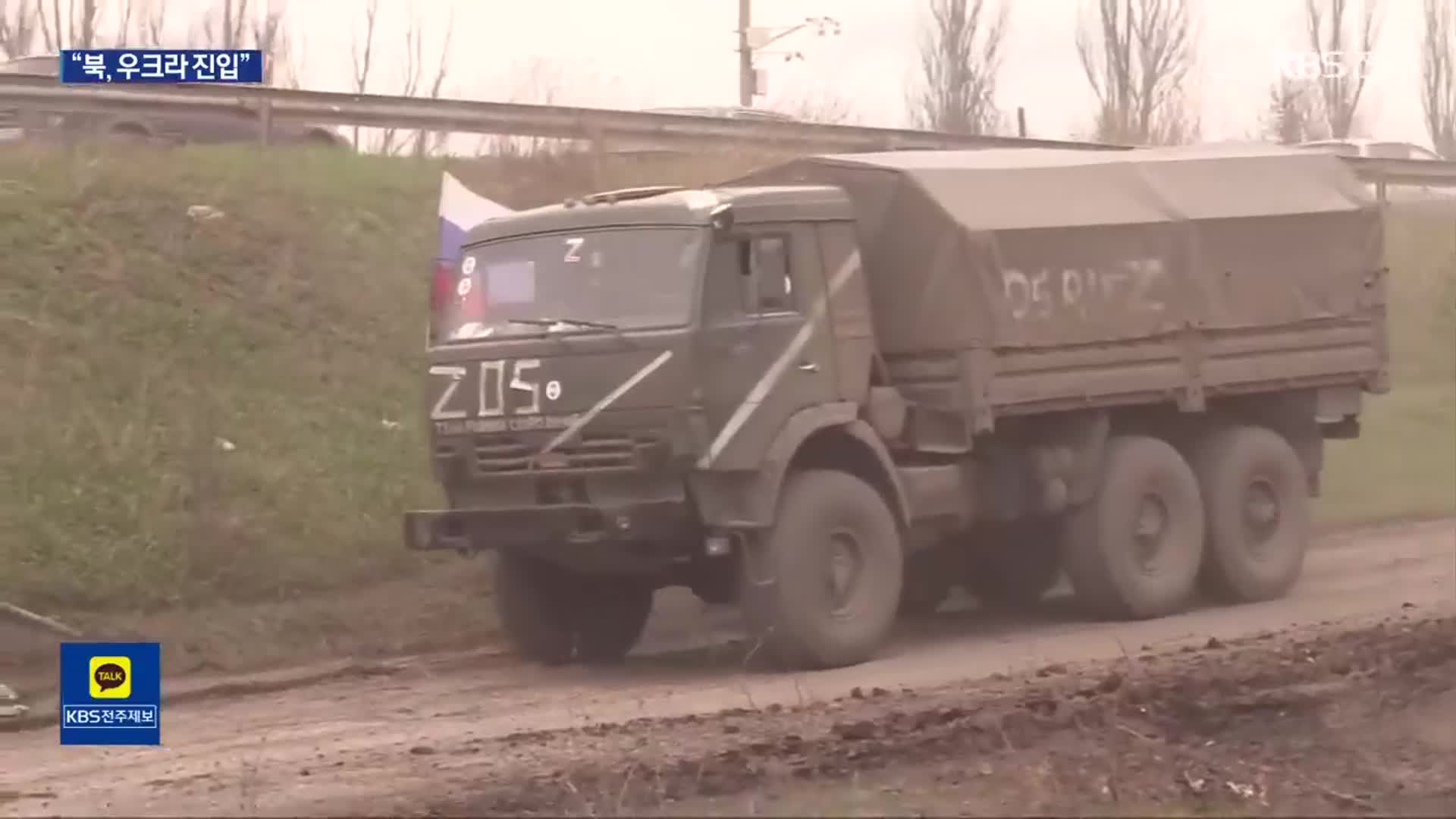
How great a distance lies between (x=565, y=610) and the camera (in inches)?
555

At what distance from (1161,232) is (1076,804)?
740 centimetres

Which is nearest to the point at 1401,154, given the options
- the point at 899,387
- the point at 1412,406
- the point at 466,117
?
the point at 1412,406

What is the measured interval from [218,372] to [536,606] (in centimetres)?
422

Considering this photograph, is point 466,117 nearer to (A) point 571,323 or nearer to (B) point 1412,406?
(A) point 571,323

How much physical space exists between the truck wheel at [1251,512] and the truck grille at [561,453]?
508 cm

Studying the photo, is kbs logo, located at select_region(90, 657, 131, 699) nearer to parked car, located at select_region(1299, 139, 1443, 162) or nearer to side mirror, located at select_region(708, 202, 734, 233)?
side mirror, located at select_region(708, 202, 734, 233)

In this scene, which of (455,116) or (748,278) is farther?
(455,116)

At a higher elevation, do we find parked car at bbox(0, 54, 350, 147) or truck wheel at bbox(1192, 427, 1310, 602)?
parked car at bbox(0, 54, 350, 147)

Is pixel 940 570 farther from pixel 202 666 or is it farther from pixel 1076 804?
pixel 1076 804

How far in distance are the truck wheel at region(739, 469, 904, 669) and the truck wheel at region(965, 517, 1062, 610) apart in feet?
6.20

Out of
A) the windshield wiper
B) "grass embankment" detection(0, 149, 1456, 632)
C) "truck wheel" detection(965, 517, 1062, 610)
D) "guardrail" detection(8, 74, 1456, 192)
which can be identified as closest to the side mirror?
the windshield wiper

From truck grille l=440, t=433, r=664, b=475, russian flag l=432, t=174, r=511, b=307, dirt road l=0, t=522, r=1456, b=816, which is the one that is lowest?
dirt road l=0, t=522, r=1456, b=816

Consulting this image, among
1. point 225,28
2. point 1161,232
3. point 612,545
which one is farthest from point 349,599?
point 225,28

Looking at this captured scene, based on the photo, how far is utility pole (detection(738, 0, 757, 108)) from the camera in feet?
124
